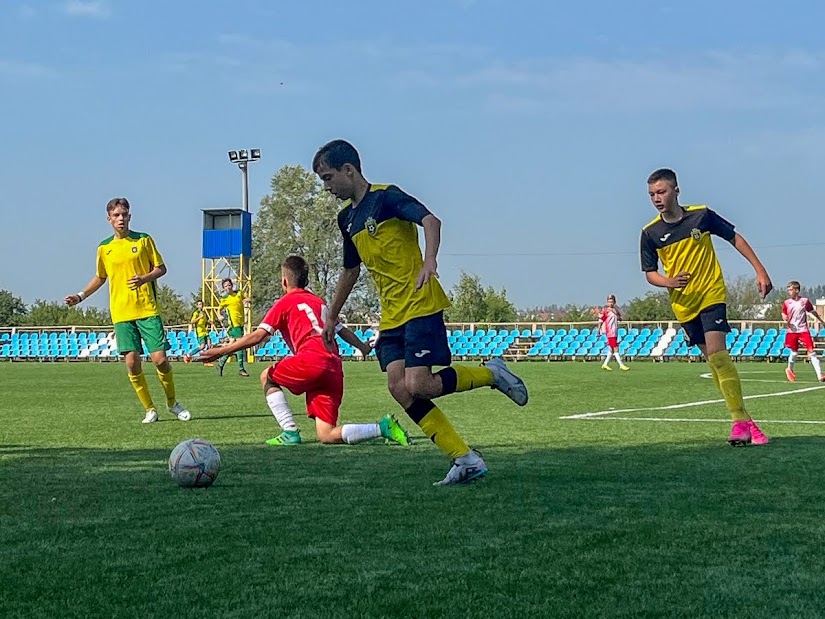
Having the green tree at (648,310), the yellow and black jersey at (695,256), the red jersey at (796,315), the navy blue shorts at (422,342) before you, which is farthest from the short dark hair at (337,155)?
the green tree at (648,310)

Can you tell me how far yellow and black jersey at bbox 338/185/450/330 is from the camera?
21.0 ft

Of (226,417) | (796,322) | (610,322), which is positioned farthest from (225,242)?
(226,417)

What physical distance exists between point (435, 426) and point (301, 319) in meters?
2.92

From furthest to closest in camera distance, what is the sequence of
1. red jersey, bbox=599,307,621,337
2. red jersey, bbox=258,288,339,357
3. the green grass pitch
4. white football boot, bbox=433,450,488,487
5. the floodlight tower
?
the floodlight tower
red jersey, bbox=599,307,621,337
red jersey, bbox=258,288,339,357
white football boot, bbox=433,450,488,487
the green grass pitch

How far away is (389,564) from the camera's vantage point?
4184 mm

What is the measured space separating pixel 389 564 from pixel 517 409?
28.0ft

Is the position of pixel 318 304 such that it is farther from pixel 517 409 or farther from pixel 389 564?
pixel 389 564

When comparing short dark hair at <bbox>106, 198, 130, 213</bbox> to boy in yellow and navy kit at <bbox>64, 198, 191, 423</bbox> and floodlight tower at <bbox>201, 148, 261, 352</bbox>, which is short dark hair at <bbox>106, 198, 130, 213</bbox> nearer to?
boy in yellow and navy kit at <bbox>64, 198, 191, 423</bbox>

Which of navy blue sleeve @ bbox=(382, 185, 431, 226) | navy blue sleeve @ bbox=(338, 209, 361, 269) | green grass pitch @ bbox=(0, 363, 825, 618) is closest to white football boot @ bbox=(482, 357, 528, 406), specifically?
green grass pitch @ bbox=(0, 363, 825, 618)

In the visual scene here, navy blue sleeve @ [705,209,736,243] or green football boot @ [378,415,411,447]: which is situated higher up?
navy blue sleeve @ [705,209,736,243]

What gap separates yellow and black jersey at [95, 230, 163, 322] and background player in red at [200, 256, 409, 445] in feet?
9.07

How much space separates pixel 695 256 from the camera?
868 centimetres

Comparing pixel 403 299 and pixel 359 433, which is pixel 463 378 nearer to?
pixel 403 299

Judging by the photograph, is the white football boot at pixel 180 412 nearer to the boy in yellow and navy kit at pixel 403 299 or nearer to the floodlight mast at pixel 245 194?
the boy in yellow and navy kit at pixel 403 299
